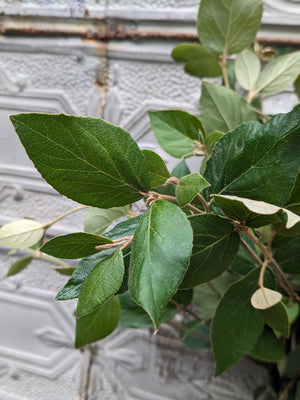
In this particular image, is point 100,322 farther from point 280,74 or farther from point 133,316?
point 280,74

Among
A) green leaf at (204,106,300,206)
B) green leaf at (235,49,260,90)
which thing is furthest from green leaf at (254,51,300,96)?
green leaf at (204,106,300,206)

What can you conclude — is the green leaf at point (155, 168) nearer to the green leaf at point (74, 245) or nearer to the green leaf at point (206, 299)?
the green leaf at point (74, 245)

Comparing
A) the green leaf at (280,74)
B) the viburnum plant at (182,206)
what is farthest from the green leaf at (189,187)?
the green leaf at (280,74)

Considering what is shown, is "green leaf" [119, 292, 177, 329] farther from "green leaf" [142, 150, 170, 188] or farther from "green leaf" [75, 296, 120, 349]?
"green leaf" [142, 150, 170, 188]

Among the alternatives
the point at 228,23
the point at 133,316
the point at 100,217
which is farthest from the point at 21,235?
the point at 228,23

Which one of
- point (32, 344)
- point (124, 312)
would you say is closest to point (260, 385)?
point (124, 312)

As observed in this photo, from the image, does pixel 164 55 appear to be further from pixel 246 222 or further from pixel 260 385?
pixel 260 385
